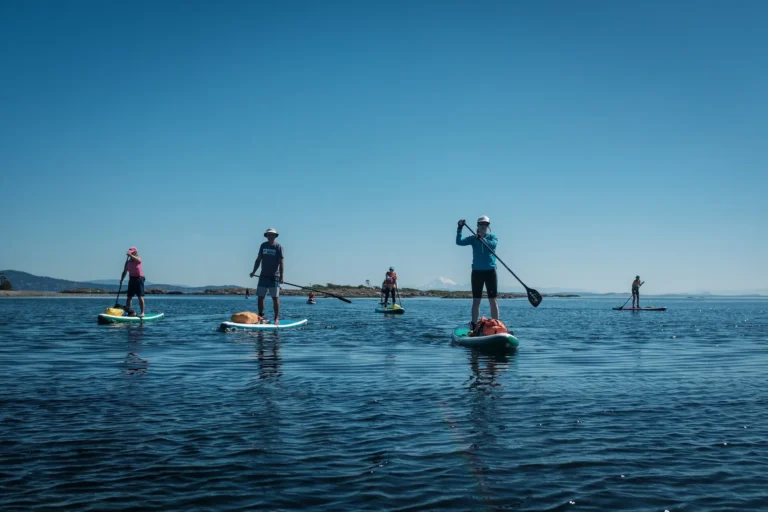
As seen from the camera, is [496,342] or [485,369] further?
[496,342]

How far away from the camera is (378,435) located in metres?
5.88

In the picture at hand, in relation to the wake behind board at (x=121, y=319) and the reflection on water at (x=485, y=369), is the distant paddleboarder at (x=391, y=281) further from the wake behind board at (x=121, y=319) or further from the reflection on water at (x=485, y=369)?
the reflection on water at (x=485, y=369)

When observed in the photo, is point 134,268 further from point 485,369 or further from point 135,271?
point 485,369

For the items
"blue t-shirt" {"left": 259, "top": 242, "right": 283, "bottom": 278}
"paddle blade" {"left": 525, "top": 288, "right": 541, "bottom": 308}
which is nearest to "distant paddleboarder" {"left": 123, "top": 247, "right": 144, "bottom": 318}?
"blue t-shirt" {"left": 259, "top": 242, "right": 283, "bottom": 278}

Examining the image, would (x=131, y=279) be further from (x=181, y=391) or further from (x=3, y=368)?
(x=181, y=391)

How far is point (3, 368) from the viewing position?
10.5 metres

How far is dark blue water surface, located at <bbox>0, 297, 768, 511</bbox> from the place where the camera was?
4285 mm

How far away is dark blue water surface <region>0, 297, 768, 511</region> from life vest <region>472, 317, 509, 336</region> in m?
2.19

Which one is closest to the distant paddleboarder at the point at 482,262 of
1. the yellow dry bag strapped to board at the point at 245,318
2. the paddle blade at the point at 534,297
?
the paddle blade at the point at 534,297

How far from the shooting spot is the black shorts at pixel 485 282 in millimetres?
15516

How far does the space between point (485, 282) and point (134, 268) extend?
1386 cm

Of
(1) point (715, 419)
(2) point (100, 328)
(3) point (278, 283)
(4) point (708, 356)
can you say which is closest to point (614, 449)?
(1) point (715, 419)

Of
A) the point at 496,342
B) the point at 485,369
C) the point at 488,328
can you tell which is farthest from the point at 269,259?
the point at 485,369

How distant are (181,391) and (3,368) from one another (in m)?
4.39
